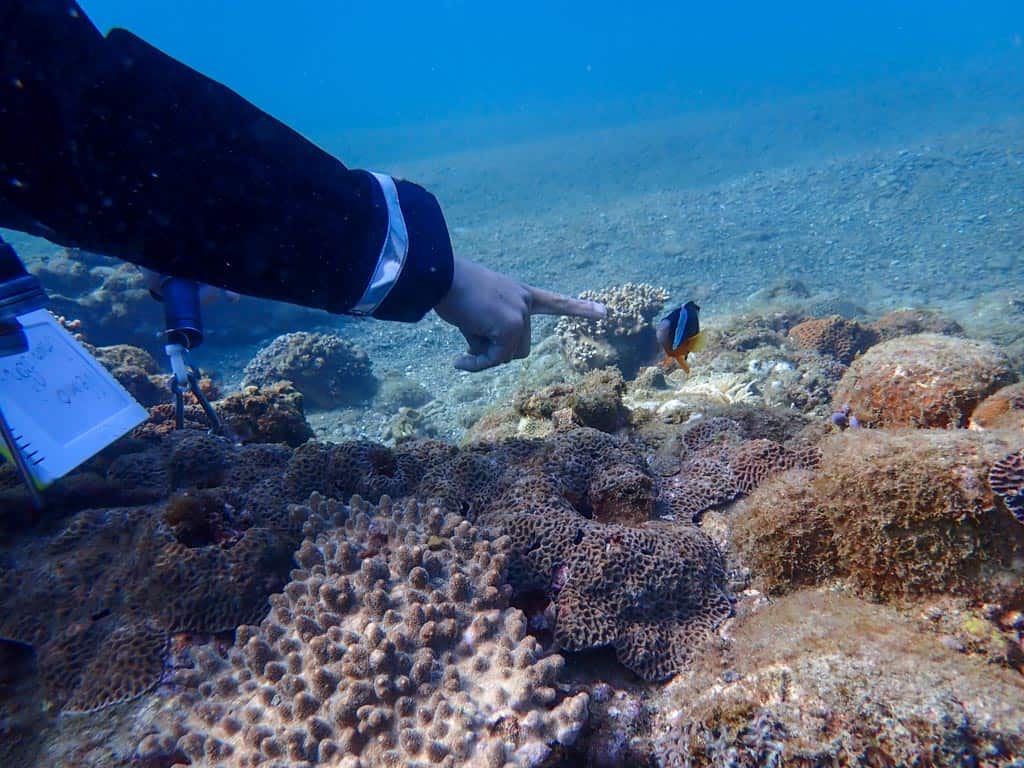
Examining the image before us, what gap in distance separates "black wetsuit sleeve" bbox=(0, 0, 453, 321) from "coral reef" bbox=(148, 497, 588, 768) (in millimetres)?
1187

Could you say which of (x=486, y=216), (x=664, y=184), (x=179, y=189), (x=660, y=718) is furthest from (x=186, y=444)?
(x=664, y=184)

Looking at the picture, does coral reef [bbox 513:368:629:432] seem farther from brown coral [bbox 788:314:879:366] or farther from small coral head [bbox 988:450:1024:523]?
brown coral [bbox 788:314:879:366]

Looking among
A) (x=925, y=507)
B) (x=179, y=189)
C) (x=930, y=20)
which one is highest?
(x=930, y=20)

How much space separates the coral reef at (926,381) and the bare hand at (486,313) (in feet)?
10.7

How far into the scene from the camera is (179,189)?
4.48ft

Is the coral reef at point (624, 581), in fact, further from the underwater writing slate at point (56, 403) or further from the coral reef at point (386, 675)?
the underwater writing slate at point (56, 403)

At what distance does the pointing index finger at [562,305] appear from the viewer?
89.4 inches

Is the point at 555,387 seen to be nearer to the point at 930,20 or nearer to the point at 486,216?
the point at 486,216

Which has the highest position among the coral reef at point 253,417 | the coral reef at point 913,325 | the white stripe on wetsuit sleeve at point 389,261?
the white stripe on wetsuit sleeve at point 389,261

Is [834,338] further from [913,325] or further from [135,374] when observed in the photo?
[135,374]

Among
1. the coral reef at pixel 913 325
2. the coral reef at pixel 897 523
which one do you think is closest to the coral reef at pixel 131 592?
the coral reef at pixel 897 523

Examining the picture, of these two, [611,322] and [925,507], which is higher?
[925,507]

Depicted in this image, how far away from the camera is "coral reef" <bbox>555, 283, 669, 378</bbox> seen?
8289 mm

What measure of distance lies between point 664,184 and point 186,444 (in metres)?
24.5
